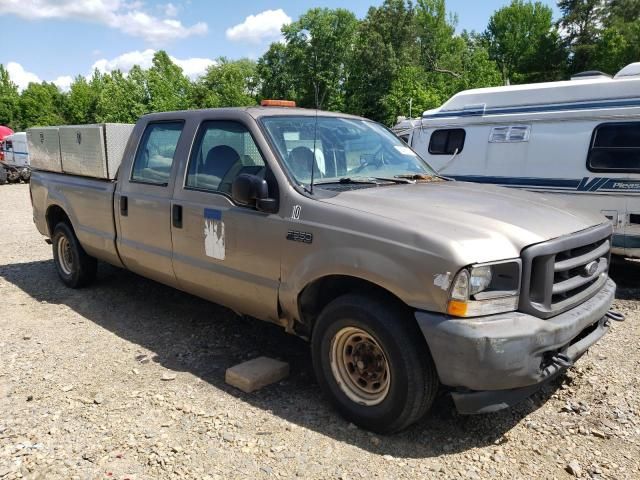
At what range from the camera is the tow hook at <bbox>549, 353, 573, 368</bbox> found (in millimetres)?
3031

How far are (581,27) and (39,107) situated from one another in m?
51.6

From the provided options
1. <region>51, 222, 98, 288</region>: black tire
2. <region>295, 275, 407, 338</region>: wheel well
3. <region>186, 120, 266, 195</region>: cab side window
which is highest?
<region>186, 120, 266, 195</region>: cab side window

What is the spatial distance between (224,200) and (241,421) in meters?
1.59

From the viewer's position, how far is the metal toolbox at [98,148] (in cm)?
540

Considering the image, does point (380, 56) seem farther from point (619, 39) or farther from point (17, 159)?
point (17, 159)

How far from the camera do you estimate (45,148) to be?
21.7ft

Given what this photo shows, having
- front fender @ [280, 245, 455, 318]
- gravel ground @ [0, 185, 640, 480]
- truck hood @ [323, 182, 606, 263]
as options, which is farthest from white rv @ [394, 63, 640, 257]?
front fender @ [280, 245, 455, 318]

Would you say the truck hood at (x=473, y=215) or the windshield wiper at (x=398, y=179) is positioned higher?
the windshield wiper at (x=398, y=179)

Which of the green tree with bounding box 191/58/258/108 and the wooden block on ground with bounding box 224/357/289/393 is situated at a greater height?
the green tree with bounding box 191/58/258/108

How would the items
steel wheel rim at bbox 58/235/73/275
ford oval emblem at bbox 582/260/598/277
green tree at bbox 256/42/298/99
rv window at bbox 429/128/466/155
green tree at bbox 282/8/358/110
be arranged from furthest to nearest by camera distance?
green tree at bbox 256/42/298/99
green tree at bbox 282/8/358/110
rv window at bbox 429/128/466/155
steel wheel rim at bbox 58/235/73/275
ford oval emblem at bbox 582/260/598/277

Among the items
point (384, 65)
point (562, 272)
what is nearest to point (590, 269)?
point (562, 272)

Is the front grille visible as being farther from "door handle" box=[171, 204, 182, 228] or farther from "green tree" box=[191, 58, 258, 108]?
"green tree" box=[191, 58, 258, 108]

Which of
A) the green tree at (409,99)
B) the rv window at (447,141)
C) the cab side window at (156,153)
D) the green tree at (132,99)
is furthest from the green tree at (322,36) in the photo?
the cab side window at (156,153)

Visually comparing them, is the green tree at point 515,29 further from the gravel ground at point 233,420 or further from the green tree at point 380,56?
the gravel ground at point 233,420
